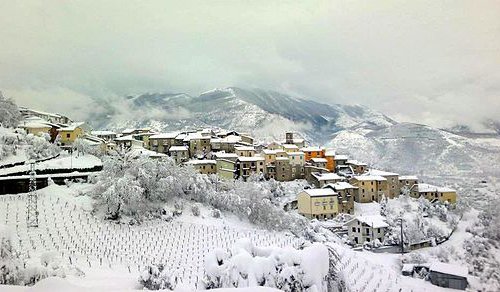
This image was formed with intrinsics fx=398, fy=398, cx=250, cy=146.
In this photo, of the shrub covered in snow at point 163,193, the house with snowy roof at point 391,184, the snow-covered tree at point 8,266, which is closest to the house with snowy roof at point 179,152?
the shrub covered in snow at point 163,193

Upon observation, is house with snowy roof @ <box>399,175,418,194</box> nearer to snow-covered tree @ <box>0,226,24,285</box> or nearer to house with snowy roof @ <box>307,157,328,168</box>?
house with snowy roof @ <box>307,157,328,168</box>

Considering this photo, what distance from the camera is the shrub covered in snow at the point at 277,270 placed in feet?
11.7

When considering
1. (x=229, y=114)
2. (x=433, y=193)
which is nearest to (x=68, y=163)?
(x=229, y=114)

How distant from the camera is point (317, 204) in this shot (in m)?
11.9

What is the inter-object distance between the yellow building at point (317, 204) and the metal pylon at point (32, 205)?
7112 mm

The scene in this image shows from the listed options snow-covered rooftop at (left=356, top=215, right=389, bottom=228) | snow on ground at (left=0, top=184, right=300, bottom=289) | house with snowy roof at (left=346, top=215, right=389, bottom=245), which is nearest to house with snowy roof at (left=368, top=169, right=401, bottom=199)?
snow-covered rooftop at (left=356, top=215, right=389, bottom=228)

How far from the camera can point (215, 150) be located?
16375 millimetres

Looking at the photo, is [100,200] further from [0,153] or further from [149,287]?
[149,287]

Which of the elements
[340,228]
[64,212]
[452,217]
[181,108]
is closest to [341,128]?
[340,228]

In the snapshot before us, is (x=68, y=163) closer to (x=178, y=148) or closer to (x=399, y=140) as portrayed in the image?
(x=178, y=148)

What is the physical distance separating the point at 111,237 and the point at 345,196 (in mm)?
8199

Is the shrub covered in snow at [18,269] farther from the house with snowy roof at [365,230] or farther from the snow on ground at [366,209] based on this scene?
the snow on ground at [366,209]

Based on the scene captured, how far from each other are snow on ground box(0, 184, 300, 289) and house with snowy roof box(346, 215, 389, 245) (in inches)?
103

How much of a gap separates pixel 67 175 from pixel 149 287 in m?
6.73
